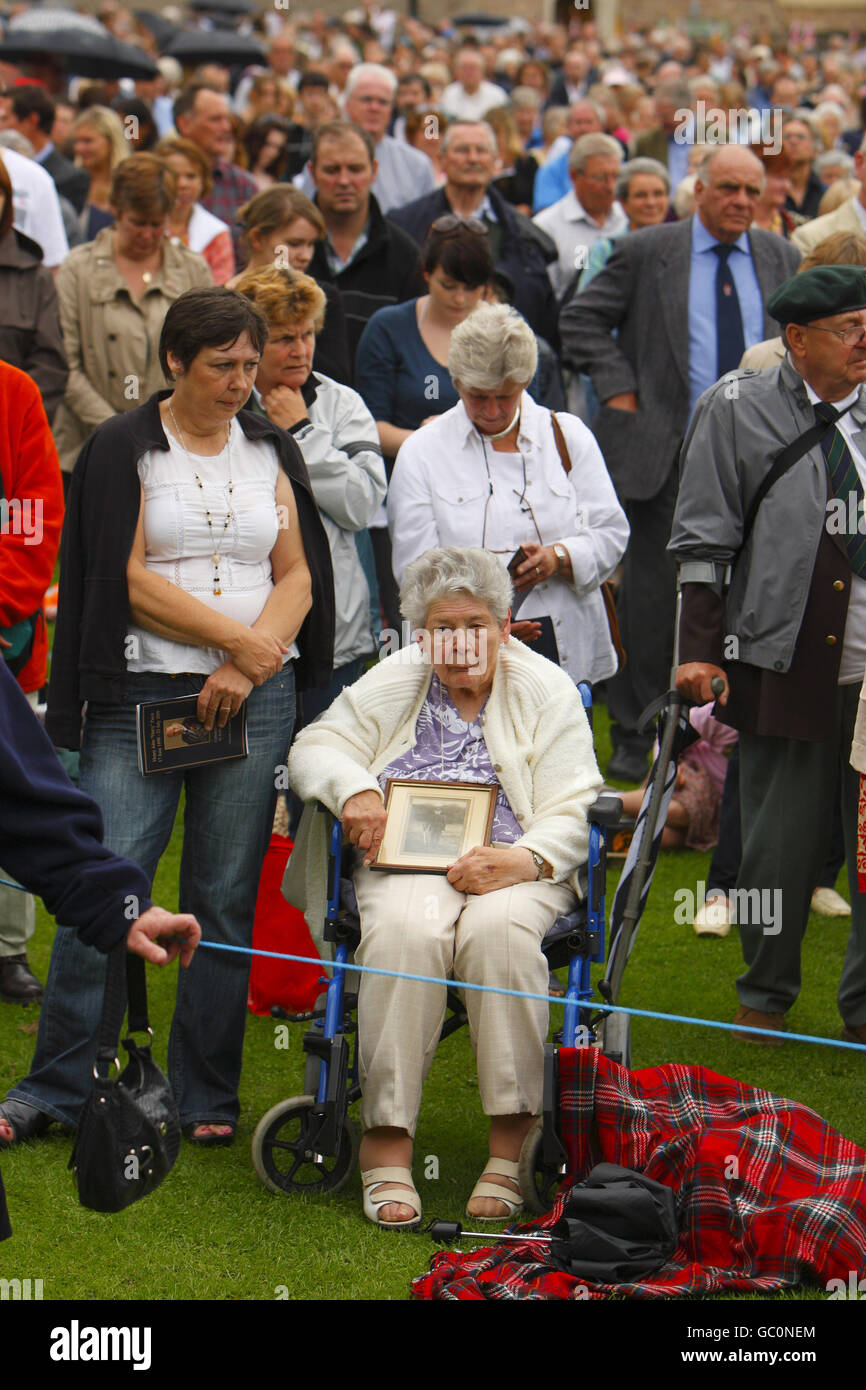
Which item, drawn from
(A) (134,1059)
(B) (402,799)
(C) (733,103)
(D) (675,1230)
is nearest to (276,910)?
(B) (402,799)

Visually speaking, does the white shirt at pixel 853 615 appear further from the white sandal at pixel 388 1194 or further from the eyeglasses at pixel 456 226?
the white sandal at pixel 388 1194

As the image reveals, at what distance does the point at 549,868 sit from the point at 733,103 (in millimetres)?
10119

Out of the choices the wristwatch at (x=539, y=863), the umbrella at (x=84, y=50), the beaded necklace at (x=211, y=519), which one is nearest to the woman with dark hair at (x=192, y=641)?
the beaded necklace at (x=211, y=519)

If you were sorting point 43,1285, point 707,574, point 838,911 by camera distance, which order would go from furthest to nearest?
point 838,911 < point 707,574 < point 43,1285

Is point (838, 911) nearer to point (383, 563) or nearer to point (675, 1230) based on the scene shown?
point (383, 563)

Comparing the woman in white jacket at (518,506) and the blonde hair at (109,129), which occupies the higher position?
the blonde hair at (109,129)

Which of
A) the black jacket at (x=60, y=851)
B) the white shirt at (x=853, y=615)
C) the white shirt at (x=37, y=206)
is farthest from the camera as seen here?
the white shirt at (x=37, y=206)

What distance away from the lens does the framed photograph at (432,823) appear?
15.8ft

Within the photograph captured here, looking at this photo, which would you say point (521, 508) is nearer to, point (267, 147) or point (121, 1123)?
point (121, 1123)

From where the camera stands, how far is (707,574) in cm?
548

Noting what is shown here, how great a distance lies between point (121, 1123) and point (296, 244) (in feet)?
13.7

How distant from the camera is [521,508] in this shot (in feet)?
19.0

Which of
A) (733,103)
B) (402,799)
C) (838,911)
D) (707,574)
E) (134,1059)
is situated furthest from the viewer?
(733,103)

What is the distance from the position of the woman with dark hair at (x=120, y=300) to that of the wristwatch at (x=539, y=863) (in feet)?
11.3
